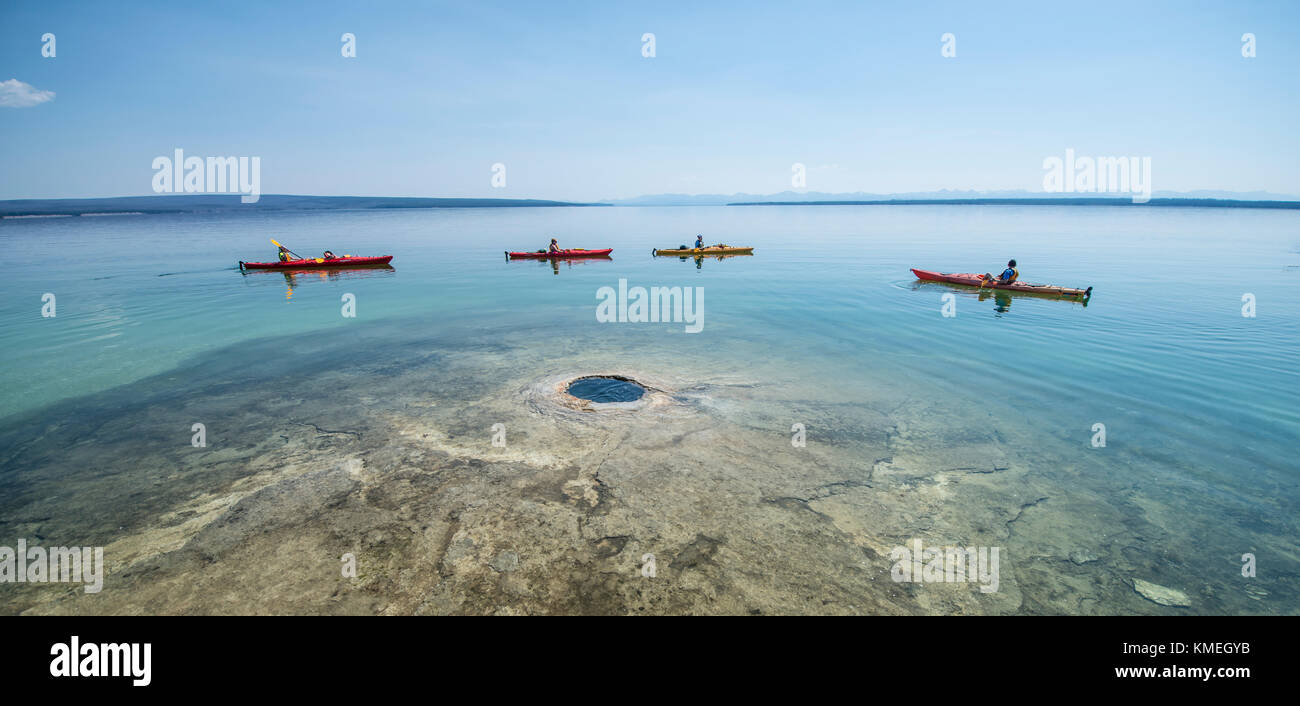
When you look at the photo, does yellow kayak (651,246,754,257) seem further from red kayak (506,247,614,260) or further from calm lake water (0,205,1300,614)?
calm lake water (0,205,1300,614)

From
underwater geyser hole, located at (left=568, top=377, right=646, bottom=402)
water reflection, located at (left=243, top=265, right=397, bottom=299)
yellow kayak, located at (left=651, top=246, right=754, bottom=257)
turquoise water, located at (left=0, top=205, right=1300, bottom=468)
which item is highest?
yellow kayak, located at (left=651, top=246, right=754, bottom=257)

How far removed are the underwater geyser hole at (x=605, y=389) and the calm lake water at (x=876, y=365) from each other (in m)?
1.52

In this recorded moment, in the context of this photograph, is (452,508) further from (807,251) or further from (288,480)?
(807,251)

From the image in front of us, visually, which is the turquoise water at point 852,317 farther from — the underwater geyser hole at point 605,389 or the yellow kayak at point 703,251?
the underwater geyser hole at point 605,389

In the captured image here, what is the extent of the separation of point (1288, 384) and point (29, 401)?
3550cm

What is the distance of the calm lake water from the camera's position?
322 inches

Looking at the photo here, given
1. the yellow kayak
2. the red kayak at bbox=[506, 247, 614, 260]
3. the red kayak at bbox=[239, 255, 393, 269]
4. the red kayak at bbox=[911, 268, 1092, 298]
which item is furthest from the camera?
the red kayak at bbox=[506, 247, 614, 260]

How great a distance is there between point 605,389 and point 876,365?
9485 mm

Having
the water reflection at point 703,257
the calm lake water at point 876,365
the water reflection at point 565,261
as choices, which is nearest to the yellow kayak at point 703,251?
the water reflection at point 703,257

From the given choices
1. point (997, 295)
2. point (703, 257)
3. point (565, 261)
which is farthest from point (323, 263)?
point (997, 295)

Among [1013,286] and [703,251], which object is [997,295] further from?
[703,251]

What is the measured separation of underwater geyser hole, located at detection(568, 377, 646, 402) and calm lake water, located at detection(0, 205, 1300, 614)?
1.52 m

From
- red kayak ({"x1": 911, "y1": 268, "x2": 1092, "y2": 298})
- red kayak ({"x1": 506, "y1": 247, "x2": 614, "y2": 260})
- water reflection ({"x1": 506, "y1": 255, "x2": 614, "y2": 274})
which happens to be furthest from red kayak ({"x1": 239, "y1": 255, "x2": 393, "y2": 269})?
red kayak ({"x1": 911, "y1": 268, "x2": 1092, "y2": 298})
